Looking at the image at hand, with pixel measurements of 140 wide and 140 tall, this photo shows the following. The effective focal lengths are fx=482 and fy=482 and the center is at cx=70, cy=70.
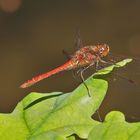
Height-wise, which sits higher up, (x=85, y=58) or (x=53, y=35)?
(x=85, y=58)

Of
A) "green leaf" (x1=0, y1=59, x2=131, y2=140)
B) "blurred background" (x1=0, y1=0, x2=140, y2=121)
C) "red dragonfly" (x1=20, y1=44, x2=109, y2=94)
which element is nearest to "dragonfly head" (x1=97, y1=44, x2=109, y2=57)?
"red dragonfly" (x1=20, y1=44, x2=109, y2=94)

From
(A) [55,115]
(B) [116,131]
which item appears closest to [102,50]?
(A) [55,115]

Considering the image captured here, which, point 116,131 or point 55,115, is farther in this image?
point 55,115

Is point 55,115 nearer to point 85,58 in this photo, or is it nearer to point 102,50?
point 85,58

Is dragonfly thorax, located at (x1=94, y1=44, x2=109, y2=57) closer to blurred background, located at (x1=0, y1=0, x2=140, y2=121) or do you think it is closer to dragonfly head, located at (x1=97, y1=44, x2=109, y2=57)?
dragonfly head, located at (x1=97, y1=44, x2=109, y2=57)

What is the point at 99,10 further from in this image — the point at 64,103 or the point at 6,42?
the point at 64,103

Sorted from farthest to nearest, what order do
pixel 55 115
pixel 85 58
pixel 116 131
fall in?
pixel 85 58
pixel 55 115
pixel 116 131
